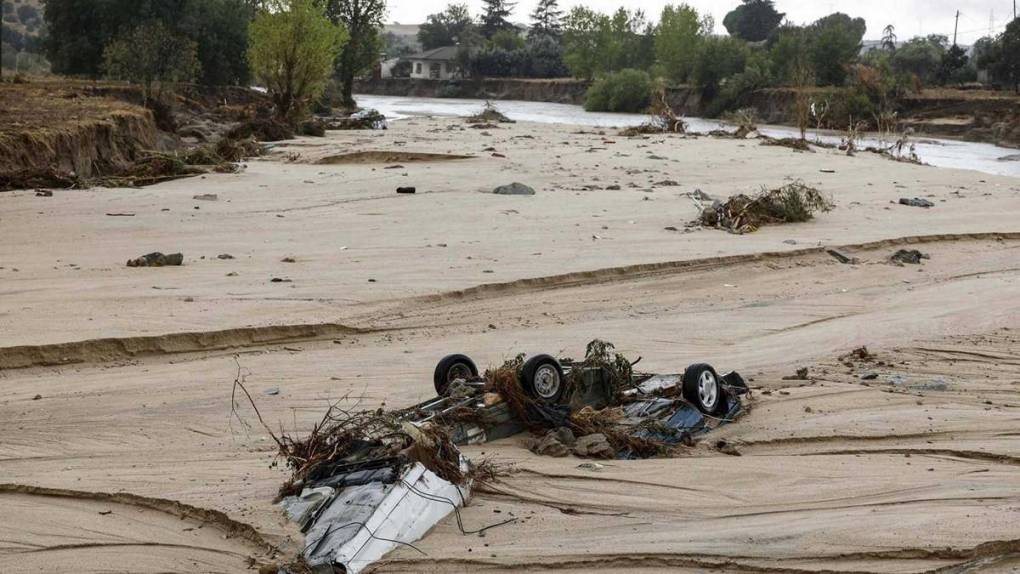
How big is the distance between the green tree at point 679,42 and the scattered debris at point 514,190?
204 ft

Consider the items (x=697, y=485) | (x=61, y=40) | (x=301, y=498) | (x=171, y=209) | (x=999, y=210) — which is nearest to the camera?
(x=301, y=498)

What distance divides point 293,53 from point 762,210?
26.3 meters

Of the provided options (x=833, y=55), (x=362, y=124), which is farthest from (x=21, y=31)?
(x=362, y=124)

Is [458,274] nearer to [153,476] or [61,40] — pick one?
[153,476]

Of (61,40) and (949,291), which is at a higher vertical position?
(61,40)

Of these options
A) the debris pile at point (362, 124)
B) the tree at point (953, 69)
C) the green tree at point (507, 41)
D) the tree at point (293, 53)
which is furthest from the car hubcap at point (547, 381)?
the green tree at point (507, 41)

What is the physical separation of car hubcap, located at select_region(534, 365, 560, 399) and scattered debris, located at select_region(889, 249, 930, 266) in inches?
316

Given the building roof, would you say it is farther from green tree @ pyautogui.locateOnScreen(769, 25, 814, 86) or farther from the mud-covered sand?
the mud-covered sand

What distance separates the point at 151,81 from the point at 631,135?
49.2 ft

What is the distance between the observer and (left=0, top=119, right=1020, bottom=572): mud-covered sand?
16.5 ft

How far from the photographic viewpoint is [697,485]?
574cm

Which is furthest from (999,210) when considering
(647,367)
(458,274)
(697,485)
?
(697,485)

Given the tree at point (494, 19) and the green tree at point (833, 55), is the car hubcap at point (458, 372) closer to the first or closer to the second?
the green tree at point (833, 55)

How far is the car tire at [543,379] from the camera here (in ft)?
21.6
